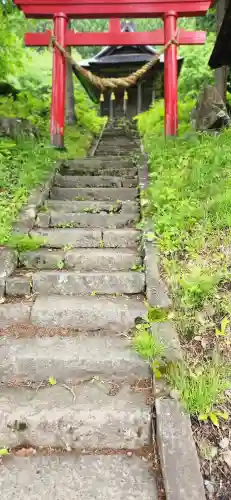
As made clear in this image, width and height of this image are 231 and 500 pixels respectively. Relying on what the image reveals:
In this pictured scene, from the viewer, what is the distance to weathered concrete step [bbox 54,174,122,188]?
21.4 ft

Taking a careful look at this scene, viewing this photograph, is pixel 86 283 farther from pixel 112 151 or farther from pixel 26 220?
pixel 112 151

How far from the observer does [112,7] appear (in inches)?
320

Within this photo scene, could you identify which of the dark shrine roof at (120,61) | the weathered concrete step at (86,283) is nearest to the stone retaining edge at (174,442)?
the weathered concrete step at (86,283)

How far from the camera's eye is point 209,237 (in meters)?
4.07

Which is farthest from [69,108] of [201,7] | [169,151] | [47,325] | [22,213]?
[47,325]

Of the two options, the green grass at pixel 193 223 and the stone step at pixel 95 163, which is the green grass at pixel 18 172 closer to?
the stone step at pixel 95 163

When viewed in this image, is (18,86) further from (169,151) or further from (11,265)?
(11,265)

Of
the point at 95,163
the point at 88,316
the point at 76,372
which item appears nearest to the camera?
the point at 76,372

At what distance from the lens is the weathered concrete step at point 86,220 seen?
16.9 ft

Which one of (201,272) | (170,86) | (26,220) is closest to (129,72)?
(170,86)

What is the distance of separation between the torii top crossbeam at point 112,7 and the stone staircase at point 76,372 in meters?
5.58

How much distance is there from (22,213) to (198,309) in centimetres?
270

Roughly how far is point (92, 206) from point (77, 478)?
3759 millimetres

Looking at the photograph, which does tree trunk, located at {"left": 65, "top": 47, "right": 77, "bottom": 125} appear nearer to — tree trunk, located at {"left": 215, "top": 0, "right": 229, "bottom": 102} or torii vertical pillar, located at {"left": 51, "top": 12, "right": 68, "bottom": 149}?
torii vertical pillar, located at {"left": 51, "top": 12, "right": 68, "bottom": 149}
